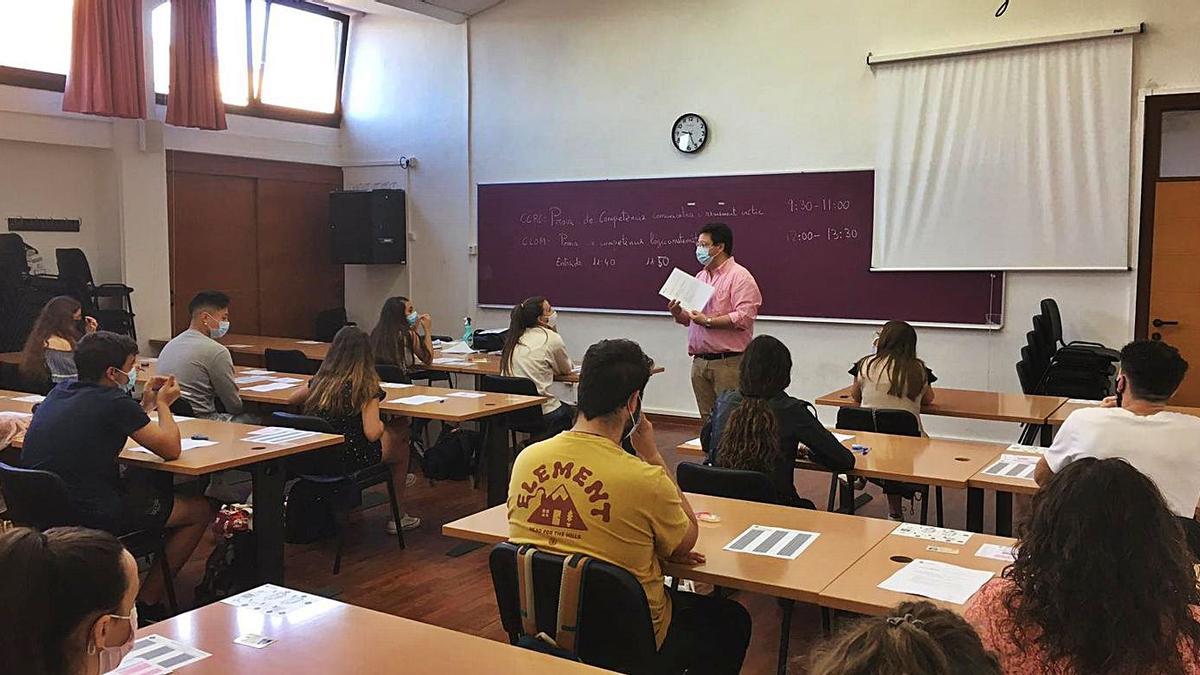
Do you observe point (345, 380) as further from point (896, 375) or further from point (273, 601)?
point (896, 375)

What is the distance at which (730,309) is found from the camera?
589cm

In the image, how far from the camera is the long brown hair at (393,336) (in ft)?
20.7

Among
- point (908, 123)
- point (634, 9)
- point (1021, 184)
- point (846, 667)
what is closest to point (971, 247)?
point (1021, 184)

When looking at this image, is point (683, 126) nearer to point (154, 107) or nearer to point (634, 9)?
point (634, 9)

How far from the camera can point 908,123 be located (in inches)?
285

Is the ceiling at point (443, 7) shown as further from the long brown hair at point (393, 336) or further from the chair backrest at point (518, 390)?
the chair backrest at point (518, 390)

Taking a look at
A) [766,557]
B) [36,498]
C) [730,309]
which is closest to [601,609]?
[766,557]

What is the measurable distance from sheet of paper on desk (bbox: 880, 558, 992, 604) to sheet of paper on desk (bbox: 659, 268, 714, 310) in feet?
11.9

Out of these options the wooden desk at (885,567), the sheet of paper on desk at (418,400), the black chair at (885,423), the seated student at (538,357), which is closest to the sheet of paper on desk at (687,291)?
the seated student at (538,357)

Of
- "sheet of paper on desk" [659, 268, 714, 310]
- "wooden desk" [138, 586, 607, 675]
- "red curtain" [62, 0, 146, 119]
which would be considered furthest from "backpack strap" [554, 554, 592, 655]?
"red curtain" [62, 0, 146, 119]

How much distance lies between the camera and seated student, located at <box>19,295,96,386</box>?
5.31m

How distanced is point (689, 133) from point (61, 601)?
737 cm

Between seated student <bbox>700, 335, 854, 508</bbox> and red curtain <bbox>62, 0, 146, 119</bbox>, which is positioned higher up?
red curtain <bbox>62, 0, 146, 119</bbox>

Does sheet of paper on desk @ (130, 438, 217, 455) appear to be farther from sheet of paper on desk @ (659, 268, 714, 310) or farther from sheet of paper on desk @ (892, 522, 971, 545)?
sheet of paper on desk @ (659, 268, 714, 310)
